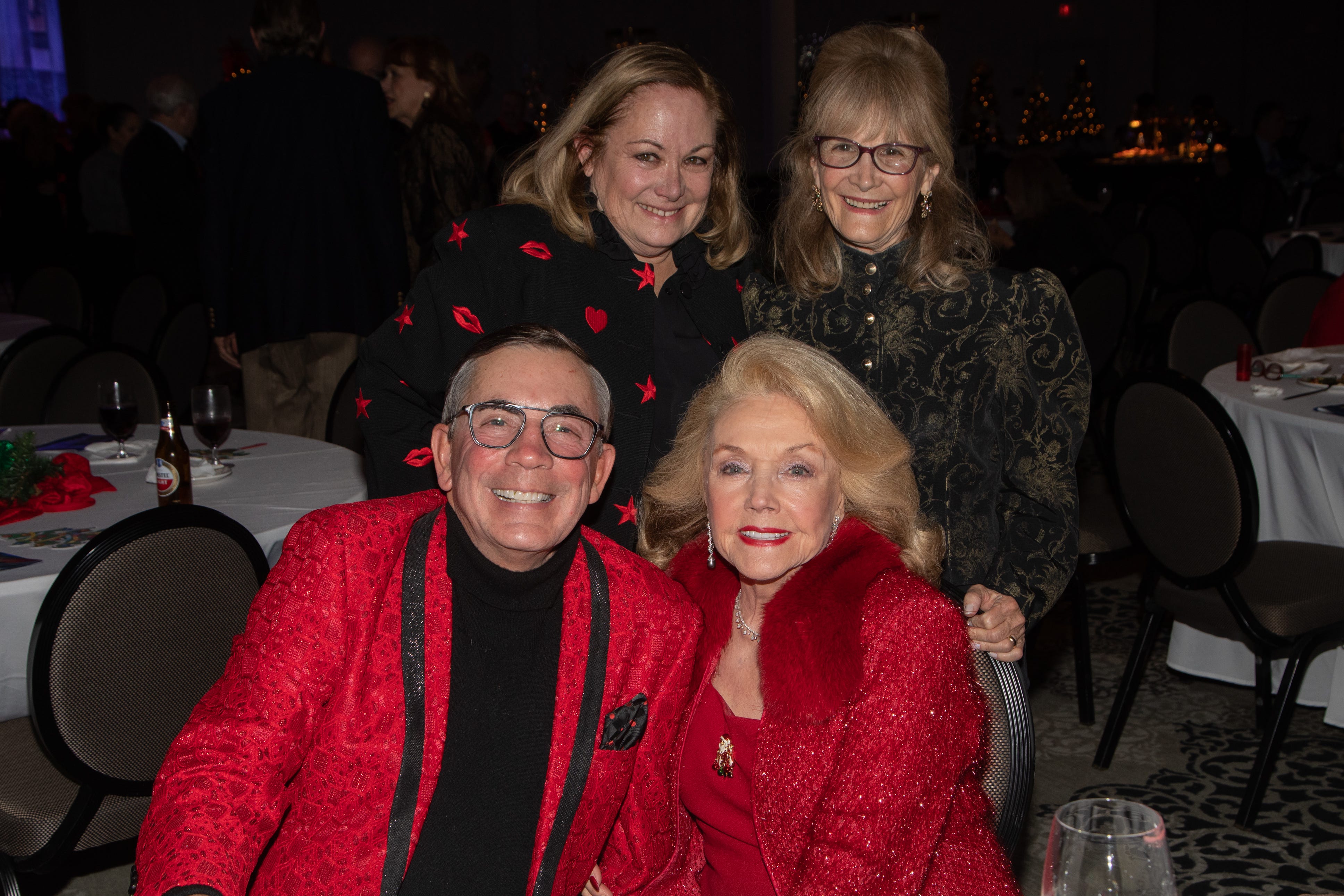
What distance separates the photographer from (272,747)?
141cm

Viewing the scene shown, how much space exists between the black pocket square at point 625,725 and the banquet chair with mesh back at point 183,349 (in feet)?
12.5

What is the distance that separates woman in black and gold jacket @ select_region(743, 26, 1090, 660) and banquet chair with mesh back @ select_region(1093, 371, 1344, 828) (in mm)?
1129

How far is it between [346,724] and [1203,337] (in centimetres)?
405

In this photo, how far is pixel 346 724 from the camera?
1457mm

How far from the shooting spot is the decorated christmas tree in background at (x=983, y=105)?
1445 cm

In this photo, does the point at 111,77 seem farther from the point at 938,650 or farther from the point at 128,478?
the point at 938,650

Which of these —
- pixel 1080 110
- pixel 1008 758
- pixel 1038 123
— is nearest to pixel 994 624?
pixel 1008 758

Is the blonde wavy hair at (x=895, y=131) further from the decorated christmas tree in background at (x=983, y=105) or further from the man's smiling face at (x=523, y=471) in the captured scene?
the decorated christmas tree in background at (x=983, y=105)

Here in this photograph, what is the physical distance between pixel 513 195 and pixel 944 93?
798 mm

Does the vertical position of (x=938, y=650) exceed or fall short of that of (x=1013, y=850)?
it exceeds it

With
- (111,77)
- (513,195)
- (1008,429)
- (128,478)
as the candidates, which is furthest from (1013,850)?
(111,77)

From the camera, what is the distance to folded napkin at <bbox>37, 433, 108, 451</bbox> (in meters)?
3.17

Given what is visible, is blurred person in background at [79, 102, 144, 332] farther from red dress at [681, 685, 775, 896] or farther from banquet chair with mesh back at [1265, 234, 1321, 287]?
red dress at [681, 685, 775, 896]

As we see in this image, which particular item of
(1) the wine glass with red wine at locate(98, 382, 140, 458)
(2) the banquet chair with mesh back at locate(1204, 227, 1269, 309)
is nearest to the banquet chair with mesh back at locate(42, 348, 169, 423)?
(1) the wine glass with red wine at locate(98, 382, 140, 458)
